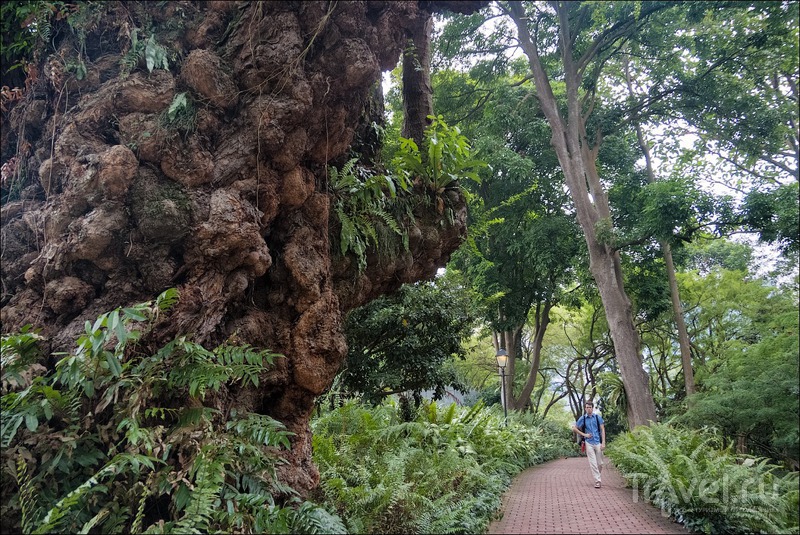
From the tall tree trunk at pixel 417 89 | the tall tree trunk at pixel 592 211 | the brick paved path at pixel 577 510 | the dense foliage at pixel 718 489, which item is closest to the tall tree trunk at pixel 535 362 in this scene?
the tall tree trunk at pixel 592 211

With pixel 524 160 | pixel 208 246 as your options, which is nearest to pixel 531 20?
pixel 524 160

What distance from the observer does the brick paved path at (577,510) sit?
4.81 m

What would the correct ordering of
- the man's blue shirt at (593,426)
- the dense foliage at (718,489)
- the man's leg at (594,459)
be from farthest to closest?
the man's blue shirt at (593,426), the man's leg at (594,459), the dense foliage at (718,489)

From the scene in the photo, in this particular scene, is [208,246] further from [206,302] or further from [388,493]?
[388,493]

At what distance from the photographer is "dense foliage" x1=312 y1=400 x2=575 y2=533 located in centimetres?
453

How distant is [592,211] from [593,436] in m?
6.35

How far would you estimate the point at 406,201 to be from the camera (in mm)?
6230

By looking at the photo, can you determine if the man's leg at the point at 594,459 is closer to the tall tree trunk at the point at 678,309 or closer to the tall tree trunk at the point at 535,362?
the tall tree trunk at the point at 678,309

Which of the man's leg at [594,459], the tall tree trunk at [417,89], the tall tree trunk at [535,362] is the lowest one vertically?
the man's leg at [594,459]

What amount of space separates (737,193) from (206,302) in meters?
6.70

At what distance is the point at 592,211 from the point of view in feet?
40.0

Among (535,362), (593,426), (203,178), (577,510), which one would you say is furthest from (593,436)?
(535,362)

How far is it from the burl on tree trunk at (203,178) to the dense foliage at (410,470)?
0.70 metres

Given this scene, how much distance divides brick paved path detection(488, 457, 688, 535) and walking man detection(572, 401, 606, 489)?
1.13 feet
